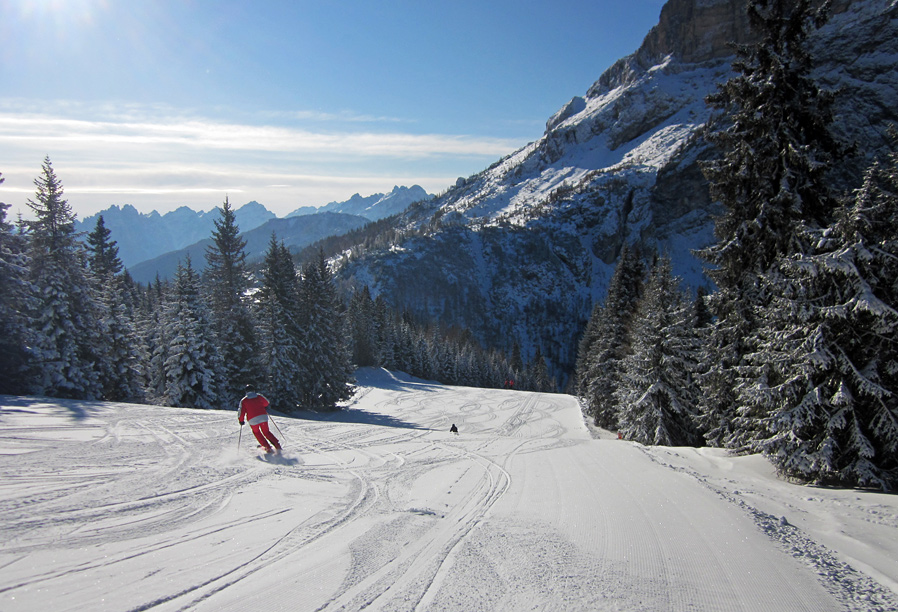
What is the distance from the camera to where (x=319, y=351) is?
31328 mm

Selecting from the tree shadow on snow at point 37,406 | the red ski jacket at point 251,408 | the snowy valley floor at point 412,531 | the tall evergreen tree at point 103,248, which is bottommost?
the snowy valley floor at point 412,531

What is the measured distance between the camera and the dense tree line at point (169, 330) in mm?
19172

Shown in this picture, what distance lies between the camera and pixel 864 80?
167 meters

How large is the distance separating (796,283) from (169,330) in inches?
1023

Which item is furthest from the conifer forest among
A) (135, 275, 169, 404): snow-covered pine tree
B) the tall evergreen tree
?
the tall evergreen tree

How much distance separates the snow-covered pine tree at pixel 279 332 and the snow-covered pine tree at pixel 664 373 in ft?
67.0

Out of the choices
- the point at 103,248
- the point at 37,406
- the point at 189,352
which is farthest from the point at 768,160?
the point at 103,248

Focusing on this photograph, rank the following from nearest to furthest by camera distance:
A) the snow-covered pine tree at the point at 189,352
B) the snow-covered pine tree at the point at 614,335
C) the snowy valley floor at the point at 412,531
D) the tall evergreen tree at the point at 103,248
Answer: the snowy valley floor at the point at 412,531 → the snow-covered pine tree at the point at 189,352 → the snow-covered pine tree at the point at 614,335 → the tall evergreen tree at the point at 103,248

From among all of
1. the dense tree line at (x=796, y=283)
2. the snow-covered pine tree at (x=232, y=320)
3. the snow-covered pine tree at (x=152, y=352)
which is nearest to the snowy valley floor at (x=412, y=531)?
the dense tree line at (x=796, y=283)

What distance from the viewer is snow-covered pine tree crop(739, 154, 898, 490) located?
7.75 meters

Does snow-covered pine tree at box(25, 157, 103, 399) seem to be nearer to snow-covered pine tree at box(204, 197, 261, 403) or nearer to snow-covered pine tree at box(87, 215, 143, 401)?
snow-covered pine tree at box(87, 215, 143, 401)

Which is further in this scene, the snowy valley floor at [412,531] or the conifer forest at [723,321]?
the conifer forest at [723,321]

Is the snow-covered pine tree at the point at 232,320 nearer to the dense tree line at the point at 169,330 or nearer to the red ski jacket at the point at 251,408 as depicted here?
the dense tree line at the point at 169,330

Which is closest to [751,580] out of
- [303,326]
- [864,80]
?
[303,326]
